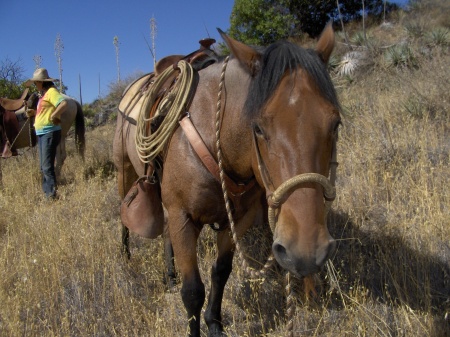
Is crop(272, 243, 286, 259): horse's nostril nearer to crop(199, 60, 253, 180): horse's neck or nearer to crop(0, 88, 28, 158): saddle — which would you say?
crop(199, 60, 253, 180): horse's neck

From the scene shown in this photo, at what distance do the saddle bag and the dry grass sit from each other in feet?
1.60

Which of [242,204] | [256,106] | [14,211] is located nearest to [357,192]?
[242,204]

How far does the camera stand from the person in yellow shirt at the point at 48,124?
595 centimetres

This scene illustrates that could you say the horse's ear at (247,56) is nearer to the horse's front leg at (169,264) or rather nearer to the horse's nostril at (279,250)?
the horse's nostril at (279,250)

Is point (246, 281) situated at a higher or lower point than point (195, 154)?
lower

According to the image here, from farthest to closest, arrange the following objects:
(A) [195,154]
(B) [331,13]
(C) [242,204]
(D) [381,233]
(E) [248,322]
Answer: (B) [331,13] < (D) [381,233] < (E) [248,322] < (C) [242,204] < (A) [195,154]

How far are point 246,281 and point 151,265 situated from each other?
1017 millimetres

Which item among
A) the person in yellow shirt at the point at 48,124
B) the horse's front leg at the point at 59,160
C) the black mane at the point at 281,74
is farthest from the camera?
the horse's front leg at the point at 59,160

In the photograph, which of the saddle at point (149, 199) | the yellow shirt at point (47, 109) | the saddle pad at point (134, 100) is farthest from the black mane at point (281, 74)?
the yellow shirt at point (47, 109)

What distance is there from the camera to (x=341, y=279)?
2.82 m

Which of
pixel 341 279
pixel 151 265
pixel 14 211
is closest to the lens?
pixel 341 279

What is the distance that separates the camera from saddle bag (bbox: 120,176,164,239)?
9.36 feet

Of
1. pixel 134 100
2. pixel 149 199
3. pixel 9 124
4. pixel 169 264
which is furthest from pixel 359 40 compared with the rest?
pixel 149 199

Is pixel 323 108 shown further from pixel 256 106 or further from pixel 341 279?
pixel 341 279
